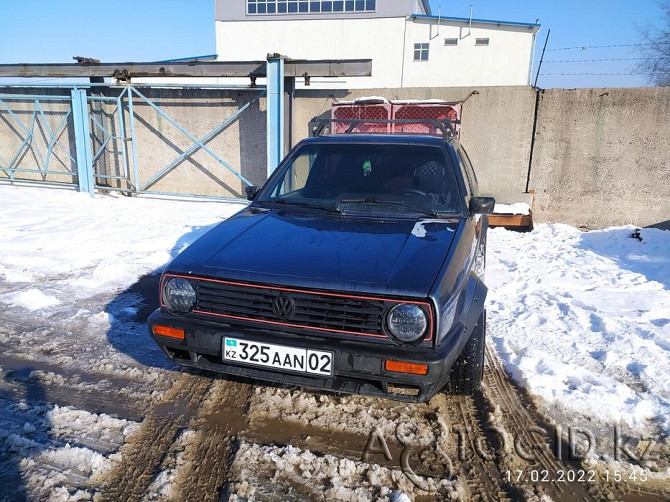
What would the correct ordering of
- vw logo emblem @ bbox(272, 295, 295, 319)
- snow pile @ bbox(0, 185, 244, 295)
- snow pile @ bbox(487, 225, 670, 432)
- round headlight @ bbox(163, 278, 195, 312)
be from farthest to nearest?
1. snow pile @ bbox(0, 185, 244, 295)
2. snow pile @ bbox(487, 225, 670, 432)
3. round headlight @ bbox(163, 278, 195, 312)
4. vw logo emblem @ bbox(272, 295, 295, 319)

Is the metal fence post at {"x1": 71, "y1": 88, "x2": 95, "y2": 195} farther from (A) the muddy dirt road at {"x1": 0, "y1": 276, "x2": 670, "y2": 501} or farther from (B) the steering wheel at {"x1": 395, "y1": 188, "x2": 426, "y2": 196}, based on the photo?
(B) the steering wheel at {"x1": 395, "y1": 188, "x2": 426, "y2": 196}

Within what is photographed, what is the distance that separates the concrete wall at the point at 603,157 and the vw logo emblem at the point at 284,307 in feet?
24.5

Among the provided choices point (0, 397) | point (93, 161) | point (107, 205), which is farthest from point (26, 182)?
point (0, 397)

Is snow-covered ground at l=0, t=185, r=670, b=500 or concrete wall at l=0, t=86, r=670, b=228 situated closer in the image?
snow-covered ground at l=0, t=185, r=670, b=500

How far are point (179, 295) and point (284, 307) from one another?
670 mm

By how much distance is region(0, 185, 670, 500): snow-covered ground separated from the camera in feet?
7.70

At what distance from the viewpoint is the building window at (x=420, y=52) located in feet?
64.3

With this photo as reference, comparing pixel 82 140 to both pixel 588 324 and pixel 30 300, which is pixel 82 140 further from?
pixel 588 324

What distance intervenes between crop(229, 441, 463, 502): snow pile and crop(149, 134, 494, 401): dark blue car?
0.38 meters

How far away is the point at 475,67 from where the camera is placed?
19.4m

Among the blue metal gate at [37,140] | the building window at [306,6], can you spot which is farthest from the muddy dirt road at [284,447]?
the building window at [306,6]

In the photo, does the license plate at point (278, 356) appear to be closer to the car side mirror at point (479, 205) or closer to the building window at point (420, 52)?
the car side mirror at point (479, 205)

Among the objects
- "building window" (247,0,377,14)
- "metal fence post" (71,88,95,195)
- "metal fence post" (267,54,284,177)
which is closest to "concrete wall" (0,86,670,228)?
"metal fence post" (267,54,284,177)

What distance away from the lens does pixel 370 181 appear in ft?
11.2
